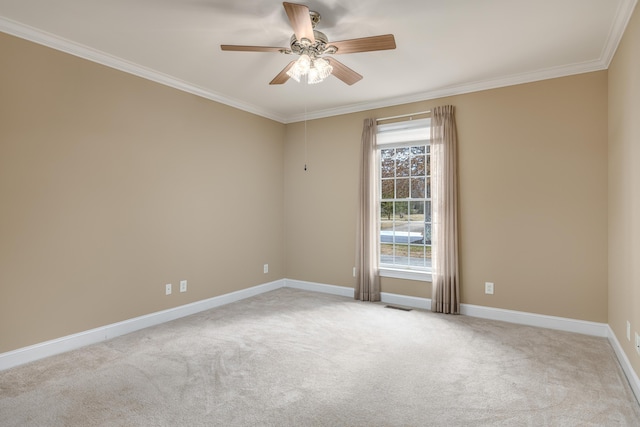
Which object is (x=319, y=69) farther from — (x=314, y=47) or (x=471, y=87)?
(x=471, y=87)

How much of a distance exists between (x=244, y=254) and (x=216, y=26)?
3.05m

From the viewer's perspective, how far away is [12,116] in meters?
2.81

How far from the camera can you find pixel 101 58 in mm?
3340

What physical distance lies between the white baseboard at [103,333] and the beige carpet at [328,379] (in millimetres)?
111

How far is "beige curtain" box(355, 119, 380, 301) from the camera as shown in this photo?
4836 mm

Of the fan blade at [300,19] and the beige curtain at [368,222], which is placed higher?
the fan blade at [300,19]

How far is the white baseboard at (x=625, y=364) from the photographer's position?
237 cm

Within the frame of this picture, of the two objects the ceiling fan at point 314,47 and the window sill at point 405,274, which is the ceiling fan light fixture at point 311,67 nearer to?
the ceiling fan at point 314,47

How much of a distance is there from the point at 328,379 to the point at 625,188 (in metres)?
2.81

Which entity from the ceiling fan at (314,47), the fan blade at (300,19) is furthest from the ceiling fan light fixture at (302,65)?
the fan blade at (300,19)

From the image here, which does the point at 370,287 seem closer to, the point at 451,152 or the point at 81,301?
the point at 451,152

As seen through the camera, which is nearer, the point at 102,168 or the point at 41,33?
the point at 41,33

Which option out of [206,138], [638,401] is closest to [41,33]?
[206,138]

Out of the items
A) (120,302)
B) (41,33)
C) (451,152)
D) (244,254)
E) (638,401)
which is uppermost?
(41,33)
